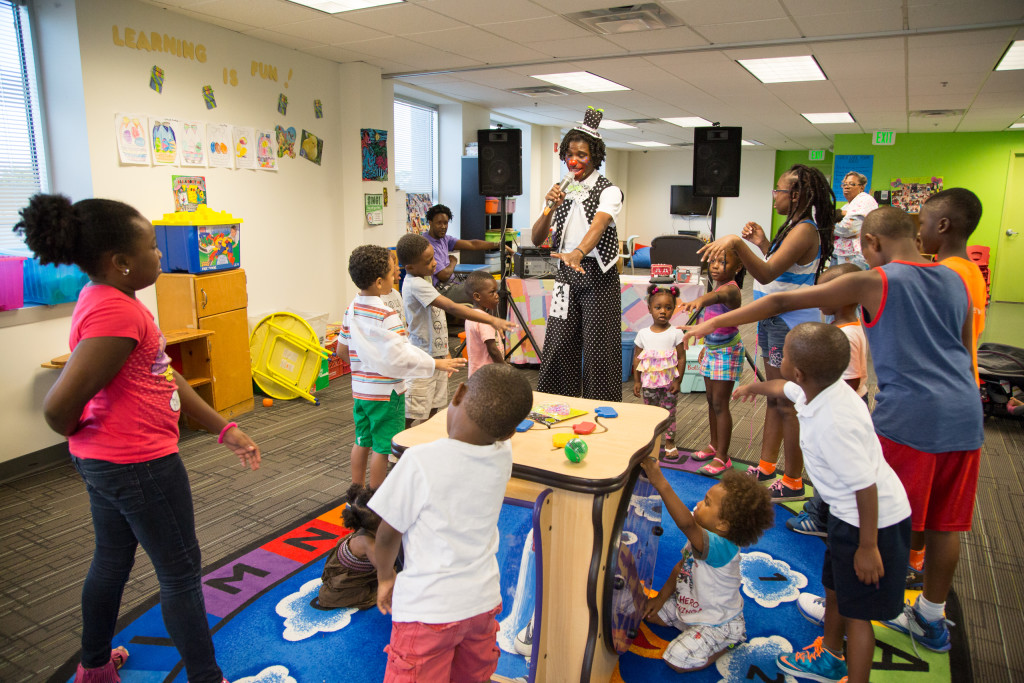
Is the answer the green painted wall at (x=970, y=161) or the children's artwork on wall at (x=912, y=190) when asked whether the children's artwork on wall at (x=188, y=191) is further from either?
the green painted wall at (x=970, y=161)

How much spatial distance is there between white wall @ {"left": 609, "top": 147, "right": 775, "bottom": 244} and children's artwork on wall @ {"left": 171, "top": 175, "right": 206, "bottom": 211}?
513 inches

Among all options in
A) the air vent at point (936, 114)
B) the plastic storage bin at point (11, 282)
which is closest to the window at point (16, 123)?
the plastic storage bin at point (11, 282)

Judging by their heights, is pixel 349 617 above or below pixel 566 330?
below

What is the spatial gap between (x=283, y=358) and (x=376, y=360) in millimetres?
2824

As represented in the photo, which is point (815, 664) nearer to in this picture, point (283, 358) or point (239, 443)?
point (239, 443)

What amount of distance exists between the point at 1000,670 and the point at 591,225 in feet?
7.27

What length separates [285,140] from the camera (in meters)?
5.76

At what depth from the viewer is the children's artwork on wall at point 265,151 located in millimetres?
5465

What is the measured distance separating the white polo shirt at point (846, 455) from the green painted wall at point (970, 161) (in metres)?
11.9

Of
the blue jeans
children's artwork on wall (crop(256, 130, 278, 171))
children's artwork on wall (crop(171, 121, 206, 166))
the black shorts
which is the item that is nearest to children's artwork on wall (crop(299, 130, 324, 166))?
children's artwork on wall (crop(256, 130, 278, 171))

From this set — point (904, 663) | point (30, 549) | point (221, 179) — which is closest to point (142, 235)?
point (30, 549)

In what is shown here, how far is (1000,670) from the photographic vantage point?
7.26 feet

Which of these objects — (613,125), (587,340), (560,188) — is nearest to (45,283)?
(560,188)

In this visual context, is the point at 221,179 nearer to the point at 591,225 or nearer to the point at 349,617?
the point at 591,225
